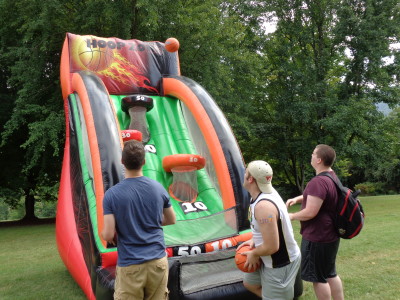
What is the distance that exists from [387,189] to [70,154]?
31215mm

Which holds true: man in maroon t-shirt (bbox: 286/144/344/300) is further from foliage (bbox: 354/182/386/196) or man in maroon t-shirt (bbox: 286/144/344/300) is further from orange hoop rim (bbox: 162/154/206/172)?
foliage (bbox: 354/182/386/196)

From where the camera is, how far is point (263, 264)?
2.40m

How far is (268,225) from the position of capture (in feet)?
7.23

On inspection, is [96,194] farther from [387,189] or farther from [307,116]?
[387,189]


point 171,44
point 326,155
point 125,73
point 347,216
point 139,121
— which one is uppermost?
point 171,44

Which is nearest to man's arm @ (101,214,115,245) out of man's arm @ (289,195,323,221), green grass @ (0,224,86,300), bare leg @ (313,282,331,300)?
man's arm @ (289,195,323,221)

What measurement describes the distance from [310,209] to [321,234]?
0.73 feet

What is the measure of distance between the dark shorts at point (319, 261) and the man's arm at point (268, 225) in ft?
2.90

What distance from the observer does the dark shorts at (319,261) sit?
2980 millimetres

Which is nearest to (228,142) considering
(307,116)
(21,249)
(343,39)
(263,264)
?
(263,264)

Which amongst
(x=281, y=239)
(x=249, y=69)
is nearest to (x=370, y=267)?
(x=281, y=239)

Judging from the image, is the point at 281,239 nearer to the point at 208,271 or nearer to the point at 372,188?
the point at 208,271

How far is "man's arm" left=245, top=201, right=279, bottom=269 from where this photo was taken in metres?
2.21

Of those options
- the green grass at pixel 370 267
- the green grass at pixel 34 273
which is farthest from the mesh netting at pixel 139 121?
the green grass at pixel 370 267
